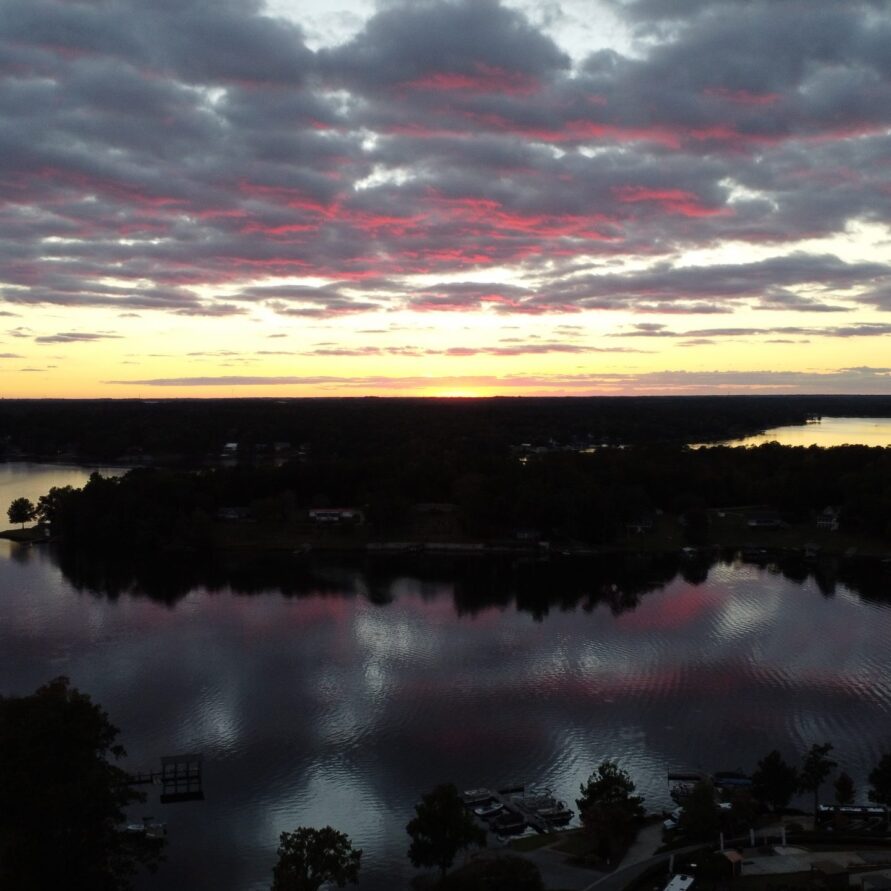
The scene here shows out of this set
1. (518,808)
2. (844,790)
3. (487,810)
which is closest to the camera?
(844,790)

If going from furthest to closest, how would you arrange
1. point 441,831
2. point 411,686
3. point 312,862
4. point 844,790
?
point 411,686 < point 844,790 < point 441,831 < point 312,862

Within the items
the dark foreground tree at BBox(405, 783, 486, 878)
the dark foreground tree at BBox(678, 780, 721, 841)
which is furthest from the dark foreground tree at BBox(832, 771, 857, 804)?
the dark foreground tree at BBox(405, 783, 486, 878)

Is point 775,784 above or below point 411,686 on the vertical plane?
above

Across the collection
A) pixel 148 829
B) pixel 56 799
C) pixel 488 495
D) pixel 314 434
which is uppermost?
pixel 314 434

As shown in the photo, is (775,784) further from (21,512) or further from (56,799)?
(21,512)

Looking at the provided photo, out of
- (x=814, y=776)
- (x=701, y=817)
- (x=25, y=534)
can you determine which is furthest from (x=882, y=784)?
(x=25, y=534)

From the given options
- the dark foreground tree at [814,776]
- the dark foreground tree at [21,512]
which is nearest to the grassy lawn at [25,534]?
the dark foreground tree at [21,512]

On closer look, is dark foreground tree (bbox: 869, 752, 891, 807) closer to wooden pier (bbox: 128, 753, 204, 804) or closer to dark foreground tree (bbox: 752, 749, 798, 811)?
dark foreground tree (bbox: 752, 749, 798, 811)

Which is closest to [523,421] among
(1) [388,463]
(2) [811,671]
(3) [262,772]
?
(1) [388,463]
